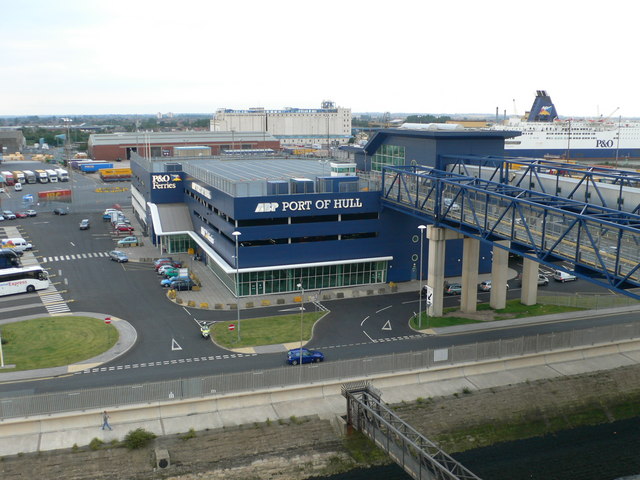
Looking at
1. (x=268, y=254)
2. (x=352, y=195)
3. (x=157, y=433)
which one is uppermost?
(x=352, y=195)

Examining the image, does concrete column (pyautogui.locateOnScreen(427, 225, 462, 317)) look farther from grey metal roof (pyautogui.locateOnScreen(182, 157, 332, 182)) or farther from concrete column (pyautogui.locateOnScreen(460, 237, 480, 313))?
grey metal roof (pyautogui.locateOnScreen(182, 157, 332, 182))

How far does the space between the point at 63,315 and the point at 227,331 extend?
13750 mm

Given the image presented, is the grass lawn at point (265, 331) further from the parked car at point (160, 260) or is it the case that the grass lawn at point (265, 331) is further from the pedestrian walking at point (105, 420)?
the parked car at point (160, 260)

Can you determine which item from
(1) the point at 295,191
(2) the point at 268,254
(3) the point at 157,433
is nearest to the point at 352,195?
(1) the point at 295,191

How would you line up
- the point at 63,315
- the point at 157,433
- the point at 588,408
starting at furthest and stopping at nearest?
the point at 63,315 → the point at 588,408 → the point at 157,433

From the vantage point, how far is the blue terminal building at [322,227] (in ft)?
175

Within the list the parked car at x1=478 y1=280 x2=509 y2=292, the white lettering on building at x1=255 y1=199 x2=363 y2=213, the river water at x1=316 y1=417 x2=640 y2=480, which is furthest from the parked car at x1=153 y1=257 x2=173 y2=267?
the river water at x1=316 y1=417 x2=640 y2=480

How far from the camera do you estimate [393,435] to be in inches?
1273

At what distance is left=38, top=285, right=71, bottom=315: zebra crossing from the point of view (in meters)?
49.7

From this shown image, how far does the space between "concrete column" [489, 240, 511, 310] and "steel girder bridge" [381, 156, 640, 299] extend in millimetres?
3916

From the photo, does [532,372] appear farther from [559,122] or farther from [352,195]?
[559,122]

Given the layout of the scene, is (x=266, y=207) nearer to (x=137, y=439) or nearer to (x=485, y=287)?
(x=485, y=287)

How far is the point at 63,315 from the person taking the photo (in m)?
48.3

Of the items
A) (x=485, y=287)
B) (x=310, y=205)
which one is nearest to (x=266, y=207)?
(x=310, y=205)
